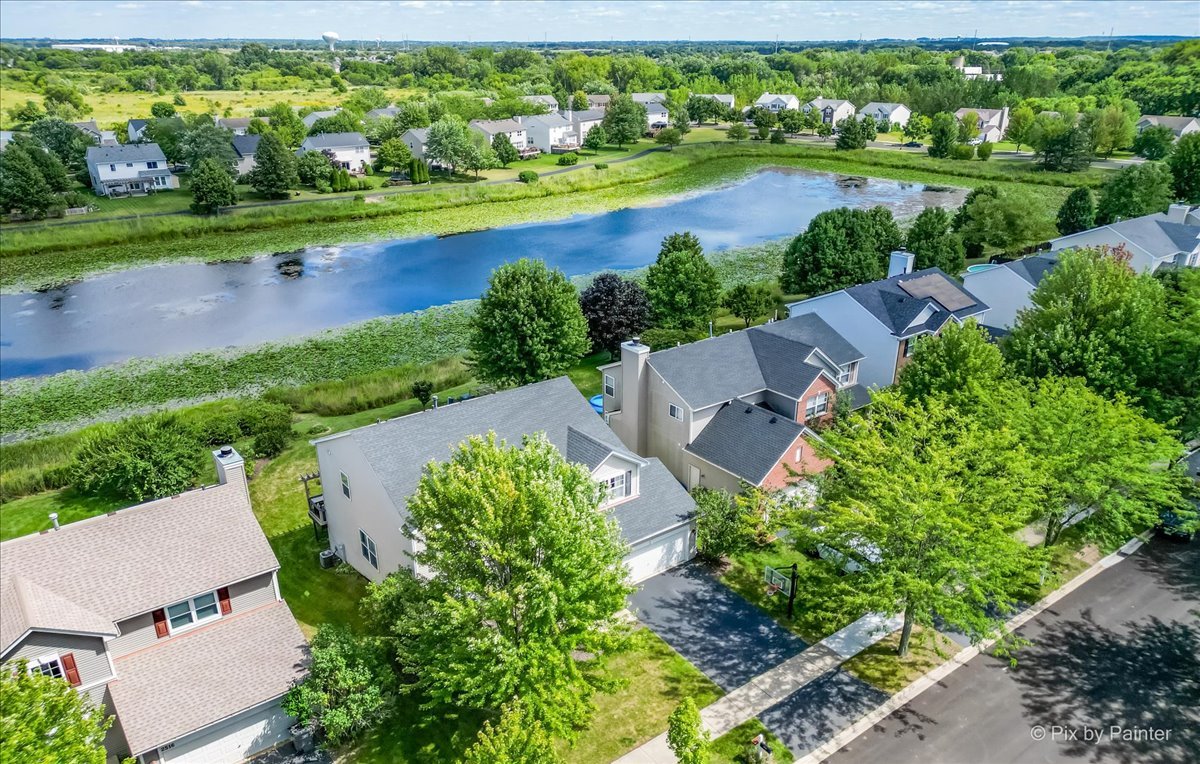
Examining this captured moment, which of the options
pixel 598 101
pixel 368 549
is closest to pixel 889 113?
pixel 598 101

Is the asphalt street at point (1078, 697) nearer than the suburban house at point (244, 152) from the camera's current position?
Yes

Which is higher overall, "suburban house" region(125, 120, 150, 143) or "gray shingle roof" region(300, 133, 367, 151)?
"suburban house" region(125, 120, 150, 143)

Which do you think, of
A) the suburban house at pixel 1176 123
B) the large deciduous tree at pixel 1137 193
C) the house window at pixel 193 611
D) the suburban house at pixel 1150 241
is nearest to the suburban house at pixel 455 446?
the house window at pixel 193 611

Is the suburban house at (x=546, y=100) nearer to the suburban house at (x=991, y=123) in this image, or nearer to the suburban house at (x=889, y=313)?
the suburban house at (x=991, y=123)

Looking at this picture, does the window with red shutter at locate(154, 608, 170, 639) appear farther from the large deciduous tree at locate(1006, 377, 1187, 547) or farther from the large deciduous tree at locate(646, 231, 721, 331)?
the large deciduous tree at locate(646, 231, 721, 331)

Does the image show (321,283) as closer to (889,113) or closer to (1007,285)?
(1007,285)

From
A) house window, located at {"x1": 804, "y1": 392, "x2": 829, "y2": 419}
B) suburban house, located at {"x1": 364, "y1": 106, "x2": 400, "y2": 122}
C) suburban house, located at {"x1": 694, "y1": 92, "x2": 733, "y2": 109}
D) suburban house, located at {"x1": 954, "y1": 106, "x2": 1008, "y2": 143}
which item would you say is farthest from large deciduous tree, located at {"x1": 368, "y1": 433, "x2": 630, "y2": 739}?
suburban house, located at {"x1": 694, "y1": 92, "x2": 733, "y2": 109}

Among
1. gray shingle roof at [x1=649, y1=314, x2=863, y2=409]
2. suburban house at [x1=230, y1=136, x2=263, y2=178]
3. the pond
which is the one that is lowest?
the pond
